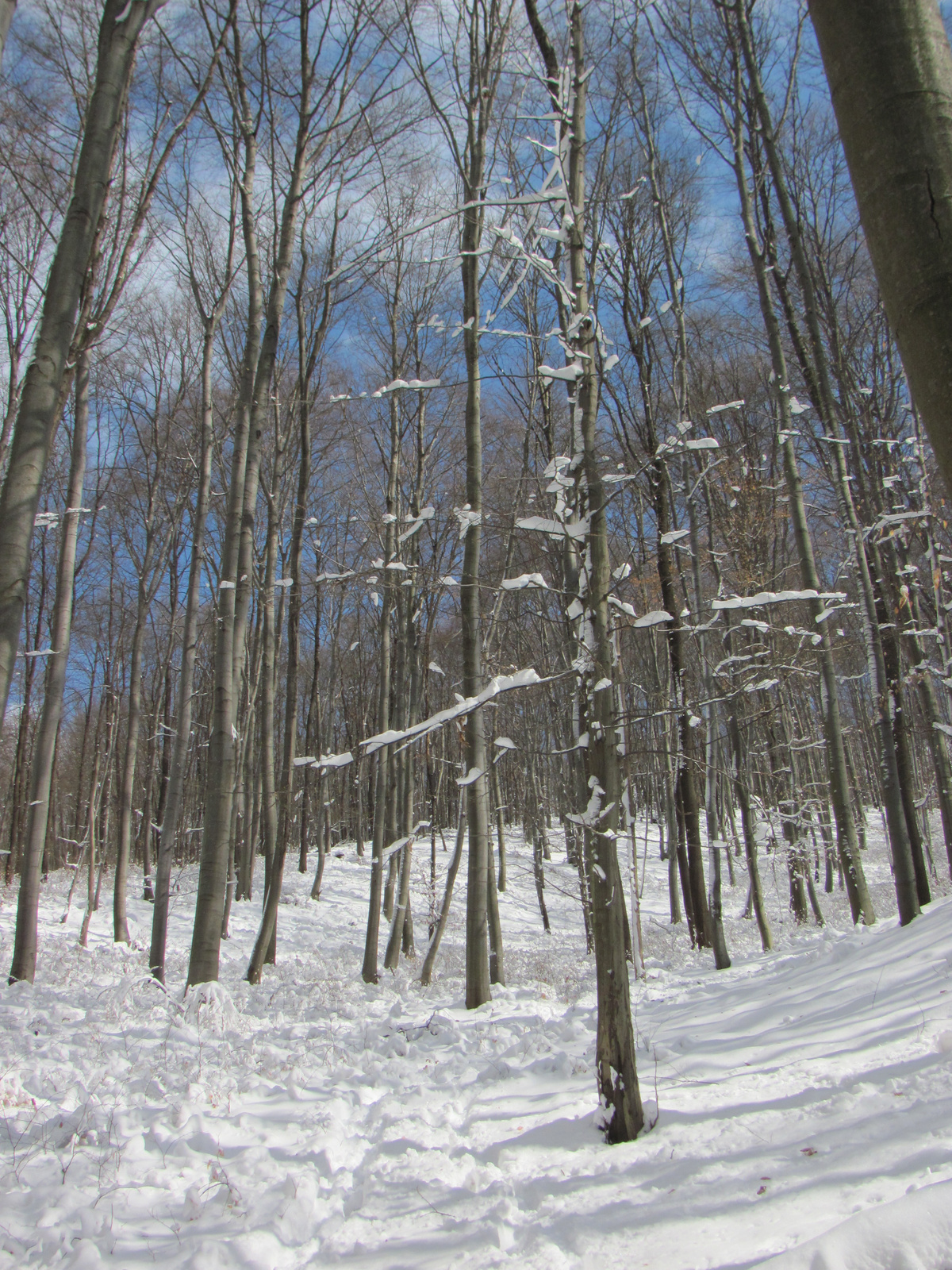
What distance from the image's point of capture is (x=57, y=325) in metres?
3.56

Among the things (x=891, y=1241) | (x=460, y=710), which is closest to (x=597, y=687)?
(x=460, y=710)

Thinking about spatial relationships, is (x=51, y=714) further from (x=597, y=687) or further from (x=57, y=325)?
(x=597, y=687)

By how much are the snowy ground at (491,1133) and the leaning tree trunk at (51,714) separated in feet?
5.67

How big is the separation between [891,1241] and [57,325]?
16.0 ft

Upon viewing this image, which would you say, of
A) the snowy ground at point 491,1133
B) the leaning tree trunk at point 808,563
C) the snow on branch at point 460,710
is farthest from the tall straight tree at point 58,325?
the leaning tree trunk at point 808,563

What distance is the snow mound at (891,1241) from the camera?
1.89 metres

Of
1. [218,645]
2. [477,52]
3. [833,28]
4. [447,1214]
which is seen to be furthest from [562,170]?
[447,1214]

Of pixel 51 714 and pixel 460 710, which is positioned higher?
pixel 51 714

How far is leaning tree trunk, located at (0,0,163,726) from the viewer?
3.27m

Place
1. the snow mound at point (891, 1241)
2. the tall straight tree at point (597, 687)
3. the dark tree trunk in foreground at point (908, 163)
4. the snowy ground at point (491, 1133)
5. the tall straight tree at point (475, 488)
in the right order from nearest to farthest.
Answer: the dark tree trunk in foreground at point (908, 163), the snow mound at point (891, 1241), the snowy ground at point (491, 1133), the tall straight tree at point (597, 687), the tall straight tree at point (475, 488)

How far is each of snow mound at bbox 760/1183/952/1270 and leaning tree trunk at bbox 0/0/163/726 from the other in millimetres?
3471

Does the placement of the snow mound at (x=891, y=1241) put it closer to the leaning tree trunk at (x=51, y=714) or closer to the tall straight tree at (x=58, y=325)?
the tall straight tree at (x=58, y=325)

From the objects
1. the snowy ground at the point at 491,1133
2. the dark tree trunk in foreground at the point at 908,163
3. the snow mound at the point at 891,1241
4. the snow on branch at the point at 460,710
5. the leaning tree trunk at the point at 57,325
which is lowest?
the snowy ground at the point at 491,1133

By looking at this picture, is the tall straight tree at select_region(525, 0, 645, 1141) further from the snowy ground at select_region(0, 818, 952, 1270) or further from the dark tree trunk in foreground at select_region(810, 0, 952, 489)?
the dark tree trunk in foreground at select_region(810, 0, 952, 489)
